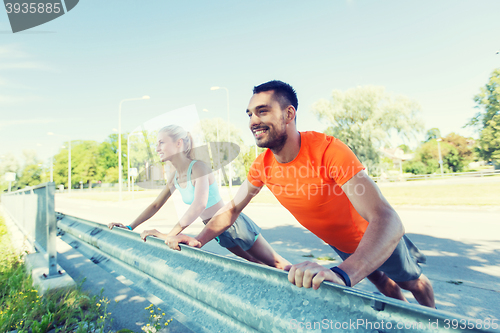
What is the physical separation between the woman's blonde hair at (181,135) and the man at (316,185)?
0.94 m

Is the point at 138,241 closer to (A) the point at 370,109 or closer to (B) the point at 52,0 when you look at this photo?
(B) the point at 52,0

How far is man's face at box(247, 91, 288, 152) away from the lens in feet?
6.32

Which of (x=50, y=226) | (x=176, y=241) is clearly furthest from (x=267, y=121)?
(x=50, y=226)

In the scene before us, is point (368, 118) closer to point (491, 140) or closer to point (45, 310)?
point (491, 140)

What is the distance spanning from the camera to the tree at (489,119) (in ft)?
121

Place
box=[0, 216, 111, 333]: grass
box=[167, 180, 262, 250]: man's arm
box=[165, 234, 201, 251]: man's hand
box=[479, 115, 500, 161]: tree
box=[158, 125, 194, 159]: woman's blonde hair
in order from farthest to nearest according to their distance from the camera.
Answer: box=[479, 115, 500, 161]: tree, box=[158, 125, 194, 159]: woman's blonde hair, box=[0, 216, 111, 333]: grass, box=[167, 180, 262, 250]: man's arm, box=[165, 234, 201, 251]: man's hand

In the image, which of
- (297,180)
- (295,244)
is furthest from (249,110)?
(295,244)

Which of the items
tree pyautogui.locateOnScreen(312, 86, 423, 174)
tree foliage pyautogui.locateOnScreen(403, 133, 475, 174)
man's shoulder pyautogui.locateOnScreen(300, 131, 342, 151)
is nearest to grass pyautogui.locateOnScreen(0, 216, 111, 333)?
man's shoulder pyautogui.locateOnScreen(300, 131, 342, 151)

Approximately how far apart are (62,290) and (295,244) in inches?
172

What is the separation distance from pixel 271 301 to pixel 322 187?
3.38 ft

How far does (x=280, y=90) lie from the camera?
6.48 feet

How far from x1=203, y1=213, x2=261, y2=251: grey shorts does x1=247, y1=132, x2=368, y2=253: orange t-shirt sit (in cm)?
69

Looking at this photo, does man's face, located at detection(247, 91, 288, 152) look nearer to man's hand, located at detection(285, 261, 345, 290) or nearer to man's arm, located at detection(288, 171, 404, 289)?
man's arm, located at detection(288, 171, 404, 289)

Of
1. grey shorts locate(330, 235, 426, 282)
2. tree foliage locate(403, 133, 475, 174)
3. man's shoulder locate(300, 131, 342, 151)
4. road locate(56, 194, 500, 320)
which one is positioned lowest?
road locate(56, 194, 500, 320)
